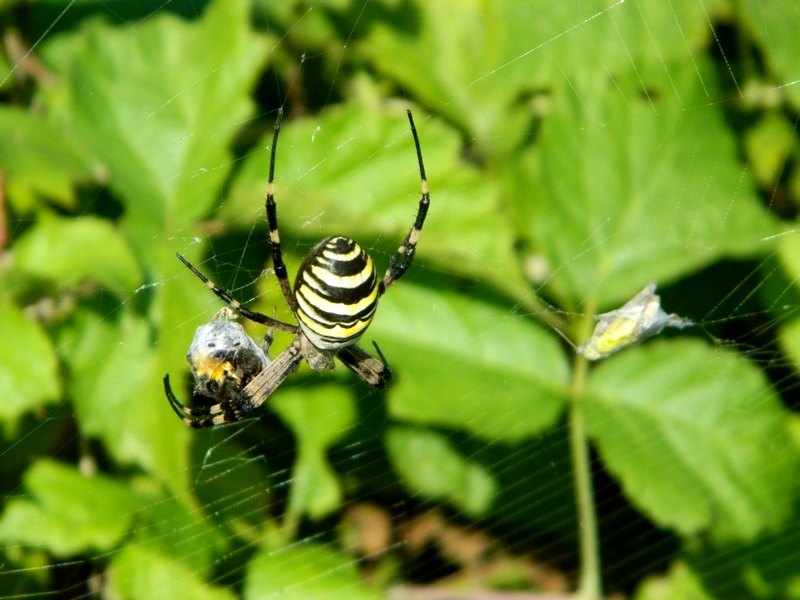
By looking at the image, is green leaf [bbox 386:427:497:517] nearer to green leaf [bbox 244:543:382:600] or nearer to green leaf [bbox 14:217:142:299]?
green leaf [bbox 244:543:382:600]

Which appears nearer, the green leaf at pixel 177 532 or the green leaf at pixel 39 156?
Answer: the green leaf at pixel 177 532

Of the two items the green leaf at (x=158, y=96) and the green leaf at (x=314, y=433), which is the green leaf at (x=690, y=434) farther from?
the green leaf at (x=158, y=96)

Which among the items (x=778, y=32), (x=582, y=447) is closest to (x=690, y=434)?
(x=582, y=447)

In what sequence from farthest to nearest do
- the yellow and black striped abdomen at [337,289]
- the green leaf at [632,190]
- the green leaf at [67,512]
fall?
the green leaf at [632,190]
the green leaf at [67,512]
the yellow and black striped abdomen at [337,289]

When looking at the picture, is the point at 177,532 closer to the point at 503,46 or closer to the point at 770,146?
the point at 503,46

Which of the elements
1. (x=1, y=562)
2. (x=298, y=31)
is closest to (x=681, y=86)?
(x=298, y=31)

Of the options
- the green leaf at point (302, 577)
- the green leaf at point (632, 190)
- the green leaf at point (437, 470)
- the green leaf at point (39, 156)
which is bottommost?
the green leaf at point (302, 577)

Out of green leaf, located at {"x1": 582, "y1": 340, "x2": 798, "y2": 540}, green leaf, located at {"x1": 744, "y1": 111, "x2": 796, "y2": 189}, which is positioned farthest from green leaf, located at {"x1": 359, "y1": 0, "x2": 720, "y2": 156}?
green leaf, located at {"x1": 582, "y1": 340, "x2": 798, "y2": 540}

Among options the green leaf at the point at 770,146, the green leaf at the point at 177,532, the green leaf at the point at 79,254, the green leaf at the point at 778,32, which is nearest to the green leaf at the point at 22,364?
the green leaf at the point at 79,254
